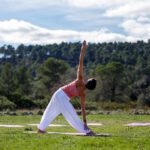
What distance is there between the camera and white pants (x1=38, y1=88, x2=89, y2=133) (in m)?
16.4

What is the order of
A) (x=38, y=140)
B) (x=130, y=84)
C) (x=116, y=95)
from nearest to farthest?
(x=38, y=140)
(x=116, y=95)
(x=130, y=84)

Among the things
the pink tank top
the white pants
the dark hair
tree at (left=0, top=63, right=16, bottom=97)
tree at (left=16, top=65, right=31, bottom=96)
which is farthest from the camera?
tree at (left=16, top=65, right=31, bottom=96)

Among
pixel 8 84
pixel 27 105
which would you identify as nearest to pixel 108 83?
pixel 8 84

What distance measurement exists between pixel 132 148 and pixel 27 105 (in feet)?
179

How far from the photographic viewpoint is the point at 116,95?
102250 mm

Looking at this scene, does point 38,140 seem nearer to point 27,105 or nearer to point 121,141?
point 121,141

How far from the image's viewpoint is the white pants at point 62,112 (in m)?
16.4

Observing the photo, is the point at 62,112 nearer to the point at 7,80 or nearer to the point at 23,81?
the point at 7,80

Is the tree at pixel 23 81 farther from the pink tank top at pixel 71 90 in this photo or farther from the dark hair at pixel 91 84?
the dark hair at pixel 91 84

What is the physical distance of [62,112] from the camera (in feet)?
54.2

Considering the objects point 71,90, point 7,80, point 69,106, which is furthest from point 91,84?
point 7,80

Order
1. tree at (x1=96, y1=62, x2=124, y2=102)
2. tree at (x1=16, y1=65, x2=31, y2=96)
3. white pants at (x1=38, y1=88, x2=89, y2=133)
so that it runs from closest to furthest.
Answer: white pants at (x1=38, y1=88, x2=89, y2=133) < tree at (x1=16, y1=65, x2=31, y2=96) < tree at (x1=96, y1=62, x2=124, y2=102)

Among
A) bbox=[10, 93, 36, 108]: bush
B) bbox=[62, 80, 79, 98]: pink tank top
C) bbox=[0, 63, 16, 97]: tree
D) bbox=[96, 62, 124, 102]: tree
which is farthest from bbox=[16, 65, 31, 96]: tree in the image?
bbox=[62, 80, 79, 98]: pink tank top

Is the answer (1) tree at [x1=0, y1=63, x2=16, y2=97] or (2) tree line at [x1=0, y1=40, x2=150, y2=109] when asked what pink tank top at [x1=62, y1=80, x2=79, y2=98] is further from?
(1) tree at [x1=0, y1=63, x2=16, y2=97]
